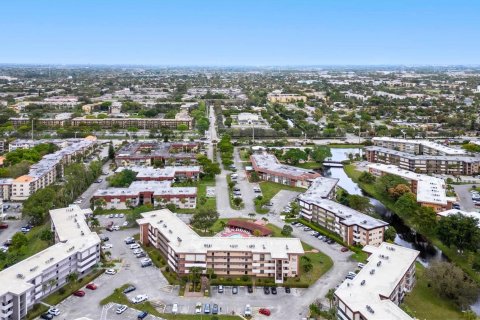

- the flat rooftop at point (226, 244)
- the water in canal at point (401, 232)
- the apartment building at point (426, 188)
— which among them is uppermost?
the apartment building at point (426, 188)

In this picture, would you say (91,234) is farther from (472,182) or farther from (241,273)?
(472,182)

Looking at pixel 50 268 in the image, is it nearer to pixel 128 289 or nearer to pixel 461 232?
pixel 128 289

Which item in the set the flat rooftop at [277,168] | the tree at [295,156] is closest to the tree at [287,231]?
the flat rooftop at [277,168]

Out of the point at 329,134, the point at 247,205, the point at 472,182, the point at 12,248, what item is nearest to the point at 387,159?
the point at 472,182

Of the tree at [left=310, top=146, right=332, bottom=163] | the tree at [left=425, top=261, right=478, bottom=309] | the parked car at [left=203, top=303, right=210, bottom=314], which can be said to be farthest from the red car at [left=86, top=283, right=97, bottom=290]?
the tree at [left=310, top=146, right=332, bottom=163]

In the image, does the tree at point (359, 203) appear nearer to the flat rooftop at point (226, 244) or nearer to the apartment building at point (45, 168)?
the flat rooftop at point (226, 244)

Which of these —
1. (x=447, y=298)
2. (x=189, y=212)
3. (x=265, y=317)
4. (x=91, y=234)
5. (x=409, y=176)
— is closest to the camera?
(x=265, y=317)

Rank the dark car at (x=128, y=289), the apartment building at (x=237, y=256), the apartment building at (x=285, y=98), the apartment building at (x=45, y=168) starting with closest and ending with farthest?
the dark car at (x=128, y=289) → the apartment building at (x=237, y=256) → the apartment building at (x=45, y=168) → the apartment building at (x=285, y=98)
